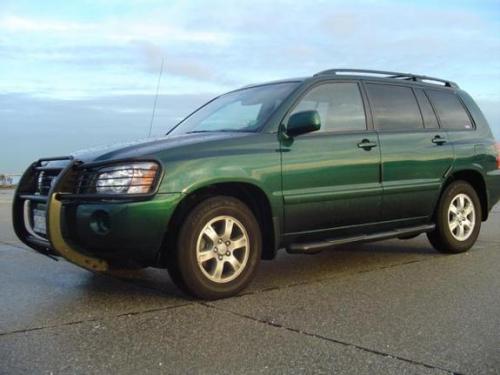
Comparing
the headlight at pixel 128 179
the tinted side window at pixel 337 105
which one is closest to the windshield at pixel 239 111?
the tinted side window at pixel 337 105

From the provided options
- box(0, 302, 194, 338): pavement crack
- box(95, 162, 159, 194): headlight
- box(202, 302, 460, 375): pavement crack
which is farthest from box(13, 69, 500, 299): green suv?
box(202, 302, 460, 375): pavement crack

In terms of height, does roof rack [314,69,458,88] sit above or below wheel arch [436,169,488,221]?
above

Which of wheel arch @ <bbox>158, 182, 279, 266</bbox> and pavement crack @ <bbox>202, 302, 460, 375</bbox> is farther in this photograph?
wheel arch @ <bbox>158, 182, 279, 266</bbox>

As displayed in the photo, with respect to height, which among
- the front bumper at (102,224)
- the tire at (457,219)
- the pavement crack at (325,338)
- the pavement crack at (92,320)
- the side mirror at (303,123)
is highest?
the side mirror at (303,123)

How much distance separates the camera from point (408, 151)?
6051 millimetres

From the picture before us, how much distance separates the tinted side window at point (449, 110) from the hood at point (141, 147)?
8.72 ft

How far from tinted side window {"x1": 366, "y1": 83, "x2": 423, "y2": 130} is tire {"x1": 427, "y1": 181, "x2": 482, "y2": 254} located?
845 millimetres

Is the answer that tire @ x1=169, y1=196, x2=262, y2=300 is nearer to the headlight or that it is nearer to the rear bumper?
the headlight

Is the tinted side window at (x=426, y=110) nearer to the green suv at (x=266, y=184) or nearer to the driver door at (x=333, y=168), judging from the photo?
the green suv at (x=266, y=184)

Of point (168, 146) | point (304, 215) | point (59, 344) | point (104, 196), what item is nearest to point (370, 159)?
point (304, 215)

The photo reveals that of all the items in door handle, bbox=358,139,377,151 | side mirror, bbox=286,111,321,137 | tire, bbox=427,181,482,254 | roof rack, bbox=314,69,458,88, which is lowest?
tire, bbox=427,181,482,254

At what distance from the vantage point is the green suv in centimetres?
445

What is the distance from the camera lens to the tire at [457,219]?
21.4 ft

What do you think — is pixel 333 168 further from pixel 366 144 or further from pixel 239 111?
pixel 239 111
